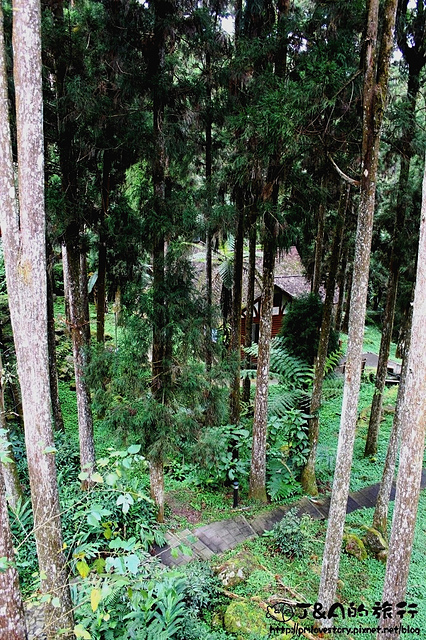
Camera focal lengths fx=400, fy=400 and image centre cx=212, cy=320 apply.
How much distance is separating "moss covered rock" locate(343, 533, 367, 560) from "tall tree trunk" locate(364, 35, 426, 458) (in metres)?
3.96

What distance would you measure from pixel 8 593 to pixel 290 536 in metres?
5.73

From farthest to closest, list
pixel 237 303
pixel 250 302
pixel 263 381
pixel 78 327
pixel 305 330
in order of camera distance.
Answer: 1. pixel 250 302
2. pixel 305 330
3. pixel 237 303
4. pixel 263 381
5. pixel 78 327

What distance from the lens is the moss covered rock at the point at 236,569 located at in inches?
259

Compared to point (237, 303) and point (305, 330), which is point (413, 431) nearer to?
point (237, 303)

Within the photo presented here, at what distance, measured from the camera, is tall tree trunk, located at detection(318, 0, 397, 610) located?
5.09m

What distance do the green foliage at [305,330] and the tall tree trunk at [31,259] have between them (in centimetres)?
749

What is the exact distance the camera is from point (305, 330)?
34.0 feet

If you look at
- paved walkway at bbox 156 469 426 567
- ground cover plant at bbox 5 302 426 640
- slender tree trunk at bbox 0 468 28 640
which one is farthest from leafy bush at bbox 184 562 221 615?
slender tree trunk at bbox 0 468 28 640

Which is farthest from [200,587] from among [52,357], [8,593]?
[52,357]

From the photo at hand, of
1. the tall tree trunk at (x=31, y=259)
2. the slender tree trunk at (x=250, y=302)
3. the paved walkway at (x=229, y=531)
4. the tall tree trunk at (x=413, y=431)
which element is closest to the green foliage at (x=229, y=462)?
the paved walkway at (x=229, y=531)

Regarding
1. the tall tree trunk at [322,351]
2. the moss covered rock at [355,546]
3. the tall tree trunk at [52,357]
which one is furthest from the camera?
the tall tree trunk at [52,357]

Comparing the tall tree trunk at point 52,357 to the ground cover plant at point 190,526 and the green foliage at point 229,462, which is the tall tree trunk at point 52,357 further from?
the green foliage at point 229,462

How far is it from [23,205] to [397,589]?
5815mm

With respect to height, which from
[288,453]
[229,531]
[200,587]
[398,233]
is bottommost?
[229,531]
